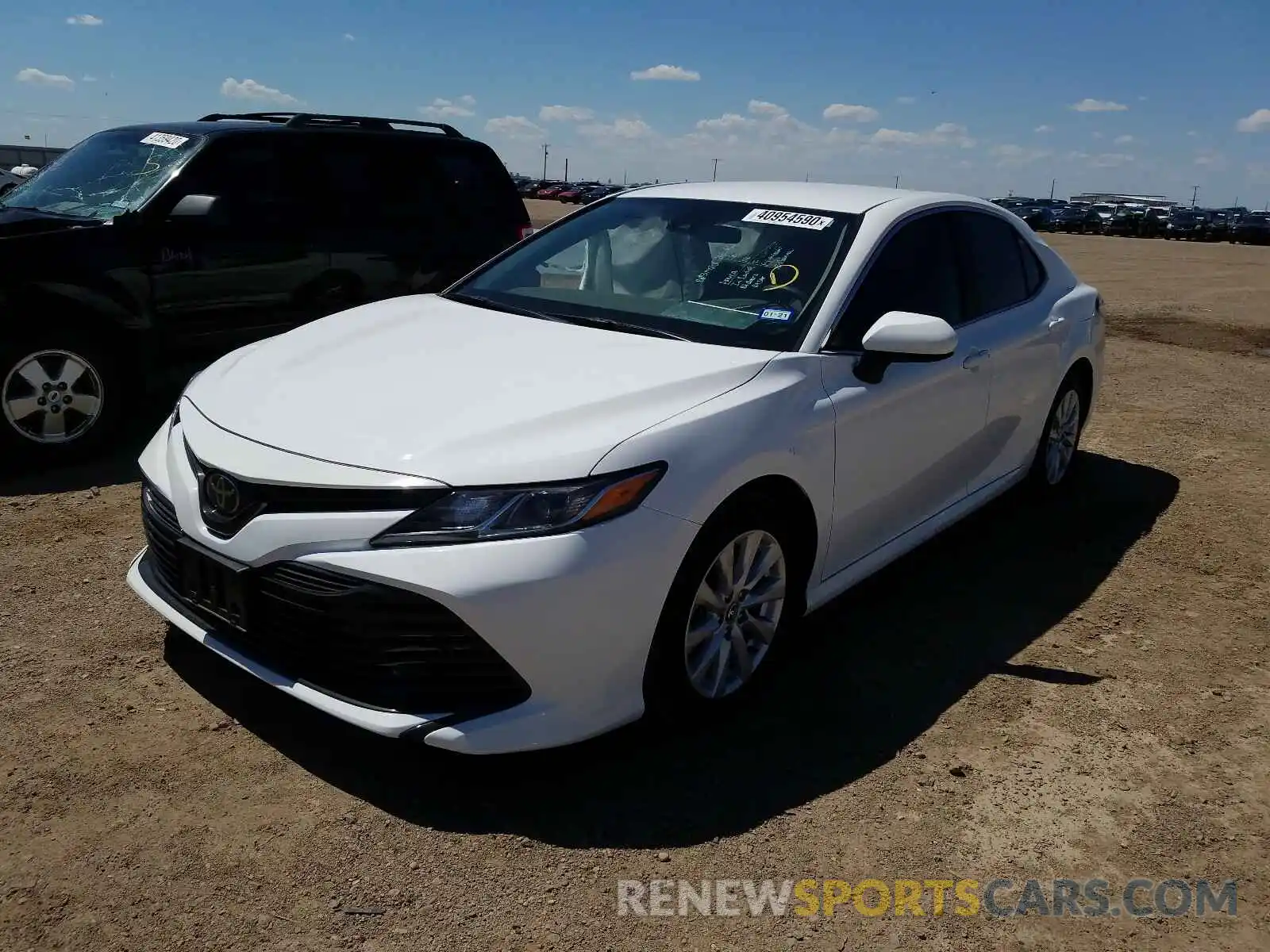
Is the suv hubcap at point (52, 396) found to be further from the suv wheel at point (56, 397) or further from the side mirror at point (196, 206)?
the side mirror at point (196, 206)

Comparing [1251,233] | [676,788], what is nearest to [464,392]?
[676,788]

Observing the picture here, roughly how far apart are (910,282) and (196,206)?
3747 millimetres

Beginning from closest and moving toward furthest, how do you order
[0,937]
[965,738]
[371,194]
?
[0,937] → [965,738] → [371,194]

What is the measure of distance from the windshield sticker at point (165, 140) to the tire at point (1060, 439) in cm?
503

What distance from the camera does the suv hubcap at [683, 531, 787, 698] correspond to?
3.04 meters

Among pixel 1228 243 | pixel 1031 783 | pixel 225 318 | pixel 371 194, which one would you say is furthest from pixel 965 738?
pixel 1228 243

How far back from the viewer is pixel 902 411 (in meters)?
3.73

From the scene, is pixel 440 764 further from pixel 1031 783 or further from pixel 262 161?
pixel 262 161

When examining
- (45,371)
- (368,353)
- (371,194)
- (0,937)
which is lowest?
(0,937)

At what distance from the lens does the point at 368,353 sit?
3471mm

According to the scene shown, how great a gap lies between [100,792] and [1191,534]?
16.2 ft

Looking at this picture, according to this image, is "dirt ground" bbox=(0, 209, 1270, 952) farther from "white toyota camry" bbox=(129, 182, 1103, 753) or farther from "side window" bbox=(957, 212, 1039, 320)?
"side window" bbox=(957, 212, 1039, 320)

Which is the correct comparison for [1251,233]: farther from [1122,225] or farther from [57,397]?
[57,397]

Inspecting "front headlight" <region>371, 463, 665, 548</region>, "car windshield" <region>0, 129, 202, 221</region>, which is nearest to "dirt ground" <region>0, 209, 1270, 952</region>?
"front headlight" <region>371, 463, 665, 548</region>
